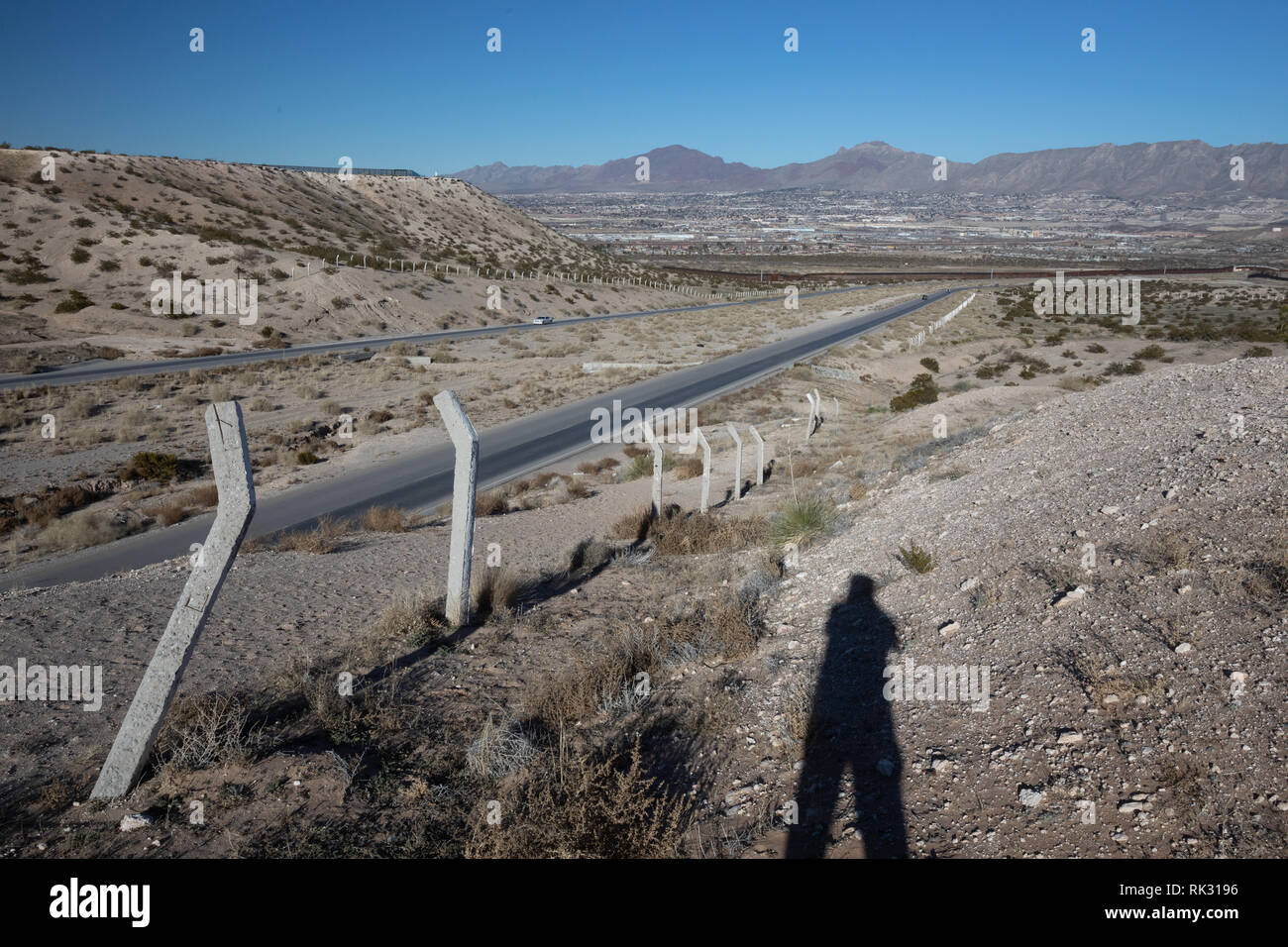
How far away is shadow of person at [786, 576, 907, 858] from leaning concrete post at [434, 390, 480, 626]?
12.2 ft

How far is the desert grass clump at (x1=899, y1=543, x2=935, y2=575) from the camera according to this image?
834 cm

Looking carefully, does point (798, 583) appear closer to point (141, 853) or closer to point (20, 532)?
point (141, 853)

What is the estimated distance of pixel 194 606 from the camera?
16.0 feet

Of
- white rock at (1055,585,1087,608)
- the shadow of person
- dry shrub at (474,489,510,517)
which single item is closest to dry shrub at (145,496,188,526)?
dry shrub at (474,489,510,517)

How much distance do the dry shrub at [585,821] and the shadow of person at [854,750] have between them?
0.80m


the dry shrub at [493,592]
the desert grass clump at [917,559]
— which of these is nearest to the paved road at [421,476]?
the dry shrub at [493,592]

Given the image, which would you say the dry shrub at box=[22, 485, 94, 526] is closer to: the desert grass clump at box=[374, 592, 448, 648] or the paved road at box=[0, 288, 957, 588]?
the paved road at box=[0, 288, 957, 588]

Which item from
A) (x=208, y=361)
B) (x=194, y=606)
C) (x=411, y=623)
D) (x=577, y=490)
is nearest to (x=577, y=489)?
(x=577, y=490)

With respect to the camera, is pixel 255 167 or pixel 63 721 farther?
pixel 255 167

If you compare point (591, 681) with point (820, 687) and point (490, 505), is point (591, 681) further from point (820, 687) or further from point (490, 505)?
point (490, 505)

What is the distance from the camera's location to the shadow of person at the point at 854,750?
15.1 feet

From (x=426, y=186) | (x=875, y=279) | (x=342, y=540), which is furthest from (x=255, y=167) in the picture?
(x=342, y=540)

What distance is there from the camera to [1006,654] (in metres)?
6.04

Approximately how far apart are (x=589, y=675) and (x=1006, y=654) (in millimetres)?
3292
